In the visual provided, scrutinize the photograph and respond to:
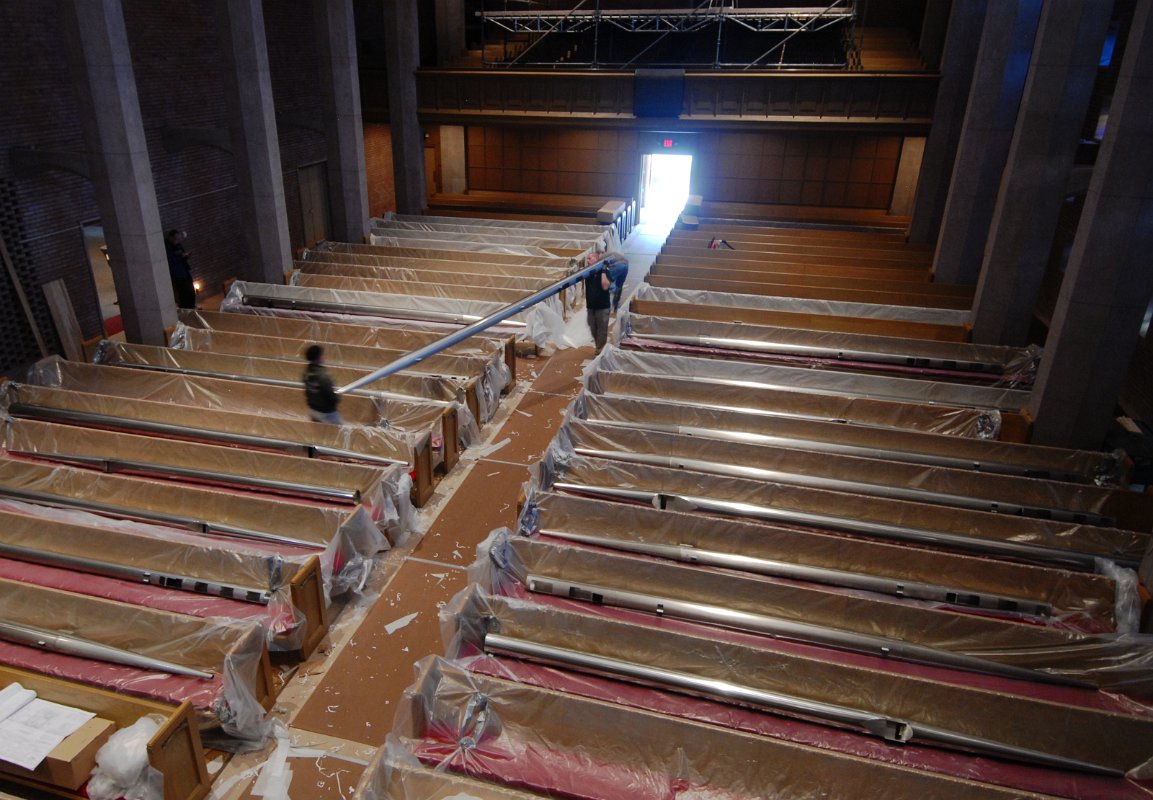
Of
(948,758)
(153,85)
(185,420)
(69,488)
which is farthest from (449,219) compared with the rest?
(948,758)

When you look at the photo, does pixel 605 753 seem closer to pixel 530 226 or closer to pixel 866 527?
pixel 866 527

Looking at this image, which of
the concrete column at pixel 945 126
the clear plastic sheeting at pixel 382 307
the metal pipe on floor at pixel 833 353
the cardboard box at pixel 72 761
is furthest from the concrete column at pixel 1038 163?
the cardboard box at pixel 72 761

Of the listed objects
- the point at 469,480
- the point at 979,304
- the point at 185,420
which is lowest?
the point at 469,480

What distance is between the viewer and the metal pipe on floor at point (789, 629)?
4445mm

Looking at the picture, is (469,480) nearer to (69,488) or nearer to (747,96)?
(69,488)

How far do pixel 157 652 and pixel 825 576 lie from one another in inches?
177

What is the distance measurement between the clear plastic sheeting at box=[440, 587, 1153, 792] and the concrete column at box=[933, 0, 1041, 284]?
8.38 metres

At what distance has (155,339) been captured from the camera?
9.66 metres

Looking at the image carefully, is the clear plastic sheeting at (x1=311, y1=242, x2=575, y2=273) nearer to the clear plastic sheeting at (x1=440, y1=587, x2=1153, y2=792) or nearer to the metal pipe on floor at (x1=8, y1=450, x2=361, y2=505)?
the metal pipe on floor at (x1=8, y1=450, x2=361, y2=505)

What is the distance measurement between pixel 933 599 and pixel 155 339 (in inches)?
380

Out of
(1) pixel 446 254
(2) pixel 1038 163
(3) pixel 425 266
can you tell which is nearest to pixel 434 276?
(3) pixel 425 266

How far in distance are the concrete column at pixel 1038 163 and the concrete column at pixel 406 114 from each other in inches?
501

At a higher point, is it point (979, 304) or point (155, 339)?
point (979, 304)

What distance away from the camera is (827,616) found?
4770 millimetres
